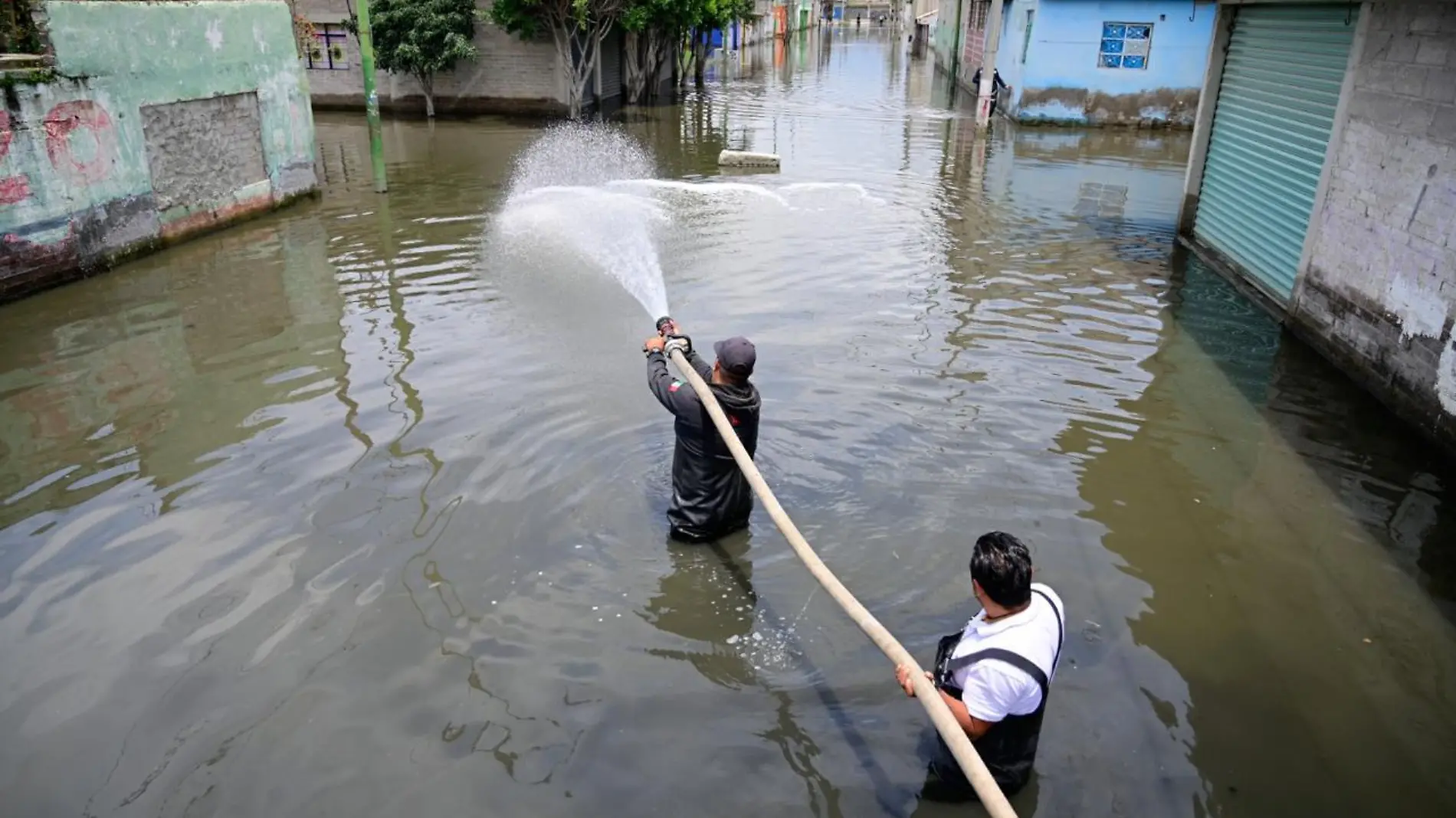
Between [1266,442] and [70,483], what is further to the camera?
[1266,442]

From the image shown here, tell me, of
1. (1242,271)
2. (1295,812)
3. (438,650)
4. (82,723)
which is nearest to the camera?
(1295,812)

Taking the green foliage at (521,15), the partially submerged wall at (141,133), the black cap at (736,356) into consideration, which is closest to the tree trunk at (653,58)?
the green foliage at (521,15)

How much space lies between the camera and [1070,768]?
4379 millimetres

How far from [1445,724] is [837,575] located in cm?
312

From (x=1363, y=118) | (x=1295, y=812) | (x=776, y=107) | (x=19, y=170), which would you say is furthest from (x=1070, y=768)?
(x=776, y=107)

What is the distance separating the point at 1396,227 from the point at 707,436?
6.88 m

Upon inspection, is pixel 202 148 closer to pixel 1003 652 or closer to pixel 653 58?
pixel 1003 652

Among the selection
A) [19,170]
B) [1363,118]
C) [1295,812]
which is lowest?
[1295,812]

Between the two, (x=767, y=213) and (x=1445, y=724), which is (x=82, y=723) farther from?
(x=767, y=213)

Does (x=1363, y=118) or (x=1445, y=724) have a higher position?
(x=1363, y=118)

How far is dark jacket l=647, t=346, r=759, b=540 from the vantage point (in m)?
5.62

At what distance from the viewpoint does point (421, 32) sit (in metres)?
25.7

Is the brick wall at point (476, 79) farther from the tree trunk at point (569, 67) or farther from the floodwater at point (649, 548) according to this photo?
the floodwater at point (649, 548)

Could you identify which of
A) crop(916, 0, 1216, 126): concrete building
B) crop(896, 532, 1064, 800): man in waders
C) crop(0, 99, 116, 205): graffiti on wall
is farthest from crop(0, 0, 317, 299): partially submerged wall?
crop(916, 0, 1216, 126): concrete building
